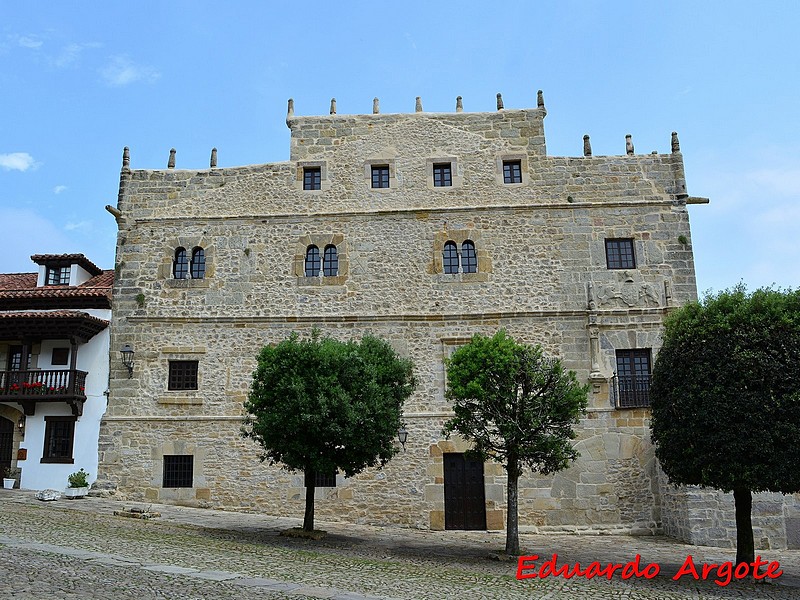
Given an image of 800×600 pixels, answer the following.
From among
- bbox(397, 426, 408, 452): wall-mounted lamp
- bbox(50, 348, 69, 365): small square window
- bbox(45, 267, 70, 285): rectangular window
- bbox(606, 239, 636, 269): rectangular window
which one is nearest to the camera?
bbox(397, 426, 408, 452): wall-mounted lamp

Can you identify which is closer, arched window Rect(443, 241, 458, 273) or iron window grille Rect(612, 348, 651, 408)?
iron window grille Rect(612, 348, 651, 408)

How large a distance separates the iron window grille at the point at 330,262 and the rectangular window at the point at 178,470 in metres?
6.66

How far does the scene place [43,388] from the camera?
64.2ft

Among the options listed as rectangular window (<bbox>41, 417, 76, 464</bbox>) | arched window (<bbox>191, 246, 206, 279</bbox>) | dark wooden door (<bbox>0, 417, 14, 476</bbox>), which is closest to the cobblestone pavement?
rectangular window (<bbox>41, 417, 76, 464</bbox>)

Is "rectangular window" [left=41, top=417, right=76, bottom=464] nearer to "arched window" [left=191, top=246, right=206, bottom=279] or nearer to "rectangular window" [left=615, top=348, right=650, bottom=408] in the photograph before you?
"arched window" [left=191, top=246, right=206, bottom=279]

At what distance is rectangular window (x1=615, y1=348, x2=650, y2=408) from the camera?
63.7ft

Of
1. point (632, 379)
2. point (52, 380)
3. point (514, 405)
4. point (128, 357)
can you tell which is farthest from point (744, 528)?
point (52, 380)

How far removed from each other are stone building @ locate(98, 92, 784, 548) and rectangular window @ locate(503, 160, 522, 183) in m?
0.05

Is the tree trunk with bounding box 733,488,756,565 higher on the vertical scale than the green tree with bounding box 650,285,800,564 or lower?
lower

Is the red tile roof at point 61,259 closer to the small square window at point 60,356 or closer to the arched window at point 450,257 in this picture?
the small square window at point 60,356

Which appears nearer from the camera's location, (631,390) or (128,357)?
(631,390)

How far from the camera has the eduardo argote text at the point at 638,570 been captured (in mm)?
12867

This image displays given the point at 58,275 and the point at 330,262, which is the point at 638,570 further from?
the point at 58,275

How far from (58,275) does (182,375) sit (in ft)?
19.1
